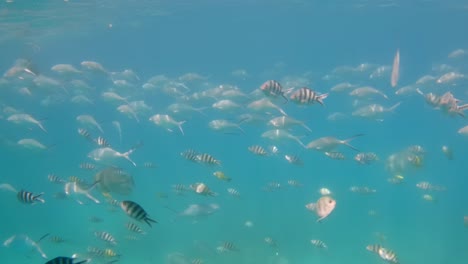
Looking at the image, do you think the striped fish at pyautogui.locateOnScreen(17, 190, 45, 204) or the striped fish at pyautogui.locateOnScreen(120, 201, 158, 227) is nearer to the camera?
the striped fish at pyautogui.locateOnScreen(120, 201, 158, 227)

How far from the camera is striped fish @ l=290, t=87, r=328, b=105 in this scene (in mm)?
7417

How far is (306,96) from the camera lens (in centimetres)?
745

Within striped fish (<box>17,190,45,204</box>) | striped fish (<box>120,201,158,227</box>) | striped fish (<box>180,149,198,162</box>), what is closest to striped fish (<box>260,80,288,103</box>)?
striped fish (<box>180,149,198,162</box>)

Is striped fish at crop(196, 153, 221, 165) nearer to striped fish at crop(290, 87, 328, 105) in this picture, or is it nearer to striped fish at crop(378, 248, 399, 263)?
striped fish at crop(290, 87, 328, 105)

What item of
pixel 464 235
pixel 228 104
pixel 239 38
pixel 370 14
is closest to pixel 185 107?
pixel 228 104

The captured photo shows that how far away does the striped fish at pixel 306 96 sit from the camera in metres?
7.42

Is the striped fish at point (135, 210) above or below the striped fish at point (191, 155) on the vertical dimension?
above

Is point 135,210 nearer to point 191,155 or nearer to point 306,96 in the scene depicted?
point 306,96

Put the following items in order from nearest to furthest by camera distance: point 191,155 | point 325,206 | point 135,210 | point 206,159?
point 135,210 < point 325,206 < point 206,159 < point 191,155

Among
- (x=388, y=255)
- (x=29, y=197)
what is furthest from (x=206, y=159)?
(x=388, y=255)

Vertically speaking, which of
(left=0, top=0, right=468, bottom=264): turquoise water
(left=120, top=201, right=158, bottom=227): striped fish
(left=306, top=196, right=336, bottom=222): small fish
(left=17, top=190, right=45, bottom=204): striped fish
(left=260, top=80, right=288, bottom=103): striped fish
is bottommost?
(left=0, top=0, right=468, bottom=264): turquoise water

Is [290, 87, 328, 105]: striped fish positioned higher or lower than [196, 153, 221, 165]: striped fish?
higher

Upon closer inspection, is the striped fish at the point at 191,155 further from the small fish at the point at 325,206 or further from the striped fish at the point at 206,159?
the small fish at the point at 325,206

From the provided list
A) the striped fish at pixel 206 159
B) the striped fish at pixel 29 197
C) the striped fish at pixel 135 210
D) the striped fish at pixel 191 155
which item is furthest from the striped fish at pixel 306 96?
the striped fish at pixel 29 197
